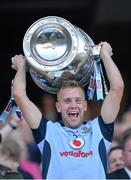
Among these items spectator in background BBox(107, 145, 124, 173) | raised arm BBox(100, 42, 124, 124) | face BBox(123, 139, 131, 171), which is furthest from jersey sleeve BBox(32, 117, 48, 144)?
spectator in background BBox(107, 145, 124, 173)

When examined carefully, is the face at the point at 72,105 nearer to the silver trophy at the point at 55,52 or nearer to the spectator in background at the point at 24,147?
the silver trophy at the point at 55,52

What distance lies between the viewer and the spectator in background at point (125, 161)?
20.4 ft

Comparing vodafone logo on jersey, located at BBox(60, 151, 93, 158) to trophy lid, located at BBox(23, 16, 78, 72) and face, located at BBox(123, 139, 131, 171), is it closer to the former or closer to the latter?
trophy lid, located at BBox(23, 16, 78, 72)

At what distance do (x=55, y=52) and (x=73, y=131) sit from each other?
51 cm

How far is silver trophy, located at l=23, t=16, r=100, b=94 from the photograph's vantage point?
5.33 meters

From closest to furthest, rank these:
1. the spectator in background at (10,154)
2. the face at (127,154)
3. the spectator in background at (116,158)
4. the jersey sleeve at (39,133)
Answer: the jersey sleeve at (39,133)
the face at (127,154)
the spectator in background at (10,154)
the spectator in background at (116,158)

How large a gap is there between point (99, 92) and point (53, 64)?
36 cm

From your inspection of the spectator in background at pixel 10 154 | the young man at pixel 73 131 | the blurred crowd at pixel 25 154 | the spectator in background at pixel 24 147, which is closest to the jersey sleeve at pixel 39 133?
the young man at pixel 73 131

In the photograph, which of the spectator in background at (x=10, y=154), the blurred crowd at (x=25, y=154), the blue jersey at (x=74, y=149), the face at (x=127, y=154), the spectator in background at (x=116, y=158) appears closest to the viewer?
the blue jersey at (x=74, y=149)

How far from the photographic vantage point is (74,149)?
17.3 ft

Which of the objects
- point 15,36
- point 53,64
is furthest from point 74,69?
point 15,36

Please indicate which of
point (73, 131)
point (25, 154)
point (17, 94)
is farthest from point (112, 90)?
point (25, 154)

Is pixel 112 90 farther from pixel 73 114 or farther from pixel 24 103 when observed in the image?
pixel 24 103

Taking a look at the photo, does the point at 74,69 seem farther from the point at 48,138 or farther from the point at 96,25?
the point at 96,25
